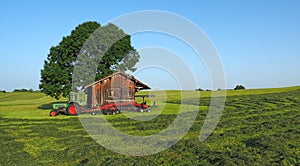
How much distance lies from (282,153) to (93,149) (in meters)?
9.87

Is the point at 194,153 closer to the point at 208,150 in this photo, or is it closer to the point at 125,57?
the point at 208,150

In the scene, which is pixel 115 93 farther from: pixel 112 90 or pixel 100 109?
pixel 100 109

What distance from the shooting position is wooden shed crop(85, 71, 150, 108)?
49781 millimetres

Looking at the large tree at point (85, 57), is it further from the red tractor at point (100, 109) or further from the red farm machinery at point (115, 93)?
the red tractor at point (100, 109)

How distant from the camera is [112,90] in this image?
164 ft

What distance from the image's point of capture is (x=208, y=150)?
1731 centimetres

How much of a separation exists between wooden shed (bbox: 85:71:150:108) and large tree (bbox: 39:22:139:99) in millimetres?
4638

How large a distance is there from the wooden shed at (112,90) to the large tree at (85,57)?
464cm

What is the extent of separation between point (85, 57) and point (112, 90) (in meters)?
8.65

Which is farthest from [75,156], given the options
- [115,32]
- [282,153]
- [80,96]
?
[115,32]

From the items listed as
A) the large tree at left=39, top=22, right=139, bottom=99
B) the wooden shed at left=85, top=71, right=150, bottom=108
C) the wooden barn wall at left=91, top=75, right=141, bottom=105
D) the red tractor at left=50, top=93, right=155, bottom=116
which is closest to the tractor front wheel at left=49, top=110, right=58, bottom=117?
the red tractor at left=50, top=93, right=155, bottom=116

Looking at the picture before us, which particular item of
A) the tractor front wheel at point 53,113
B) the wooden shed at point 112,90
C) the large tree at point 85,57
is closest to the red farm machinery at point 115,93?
the wooden shed at point 112,90

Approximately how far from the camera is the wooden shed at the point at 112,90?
49.8 meters

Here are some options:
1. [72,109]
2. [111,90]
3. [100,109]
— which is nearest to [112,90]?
[111,90]
